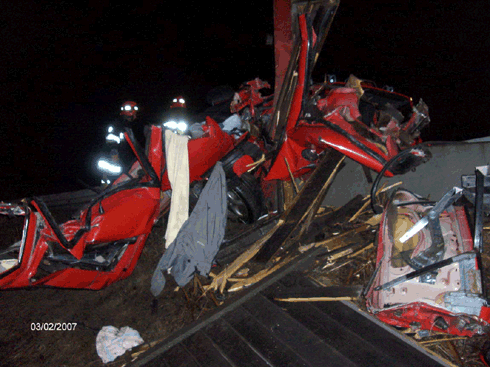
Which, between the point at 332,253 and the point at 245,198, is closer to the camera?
the point at 332,253

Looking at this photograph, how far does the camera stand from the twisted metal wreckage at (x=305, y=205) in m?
2.61

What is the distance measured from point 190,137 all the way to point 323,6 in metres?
2.60

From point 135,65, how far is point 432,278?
11.4m

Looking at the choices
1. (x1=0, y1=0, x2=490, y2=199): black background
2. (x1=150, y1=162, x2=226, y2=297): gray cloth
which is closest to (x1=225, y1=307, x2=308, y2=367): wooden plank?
(x1=150, y1=162, x2=226, y2=297): gray cloth

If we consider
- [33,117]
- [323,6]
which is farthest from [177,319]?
[33,117]

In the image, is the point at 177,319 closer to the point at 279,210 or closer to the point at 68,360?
the point at 68,360

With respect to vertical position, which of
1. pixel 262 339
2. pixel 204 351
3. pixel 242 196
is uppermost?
pixel 242 196

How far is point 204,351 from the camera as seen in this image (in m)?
3.34

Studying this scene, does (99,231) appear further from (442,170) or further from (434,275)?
(442,170)

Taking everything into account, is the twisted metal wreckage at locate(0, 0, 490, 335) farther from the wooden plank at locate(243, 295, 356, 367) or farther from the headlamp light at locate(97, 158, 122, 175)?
the headlamp light at locate(97, 158, 122, 175)

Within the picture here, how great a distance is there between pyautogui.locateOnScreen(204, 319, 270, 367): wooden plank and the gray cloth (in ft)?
2.65

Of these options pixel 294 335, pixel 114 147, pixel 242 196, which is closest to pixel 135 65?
pixel 114 147

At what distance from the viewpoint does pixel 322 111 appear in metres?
4.22

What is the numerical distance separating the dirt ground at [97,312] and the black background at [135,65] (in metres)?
3.92
